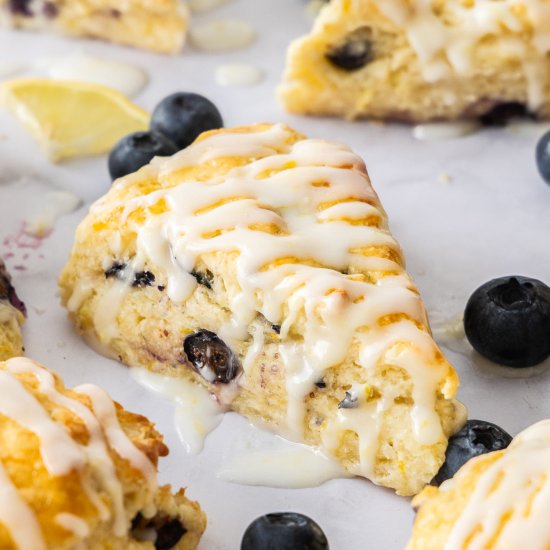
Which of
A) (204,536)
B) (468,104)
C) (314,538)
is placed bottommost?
(204,536)

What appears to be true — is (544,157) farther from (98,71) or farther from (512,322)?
(98,71)

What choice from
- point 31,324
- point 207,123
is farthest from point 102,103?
point 31,324

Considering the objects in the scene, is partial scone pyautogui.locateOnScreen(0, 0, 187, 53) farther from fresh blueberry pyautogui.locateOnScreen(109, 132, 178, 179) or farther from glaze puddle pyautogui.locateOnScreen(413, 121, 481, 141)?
glaze puddle pyautogui.locateOnScreen(413, 121, 481, 141)

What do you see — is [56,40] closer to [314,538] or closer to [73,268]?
[73,268]

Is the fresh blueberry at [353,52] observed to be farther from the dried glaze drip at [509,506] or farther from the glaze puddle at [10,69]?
the dried glaze drip at [509,506]

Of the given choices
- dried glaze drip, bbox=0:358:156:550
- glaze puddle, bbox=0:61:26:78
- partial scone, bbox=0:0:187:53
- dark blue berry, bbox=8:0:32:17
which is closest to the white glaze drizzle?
dried glaze drip, bbox=0:358:156:550

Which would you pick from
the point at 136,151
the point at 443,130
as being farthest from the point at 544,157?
the point at 136,151
